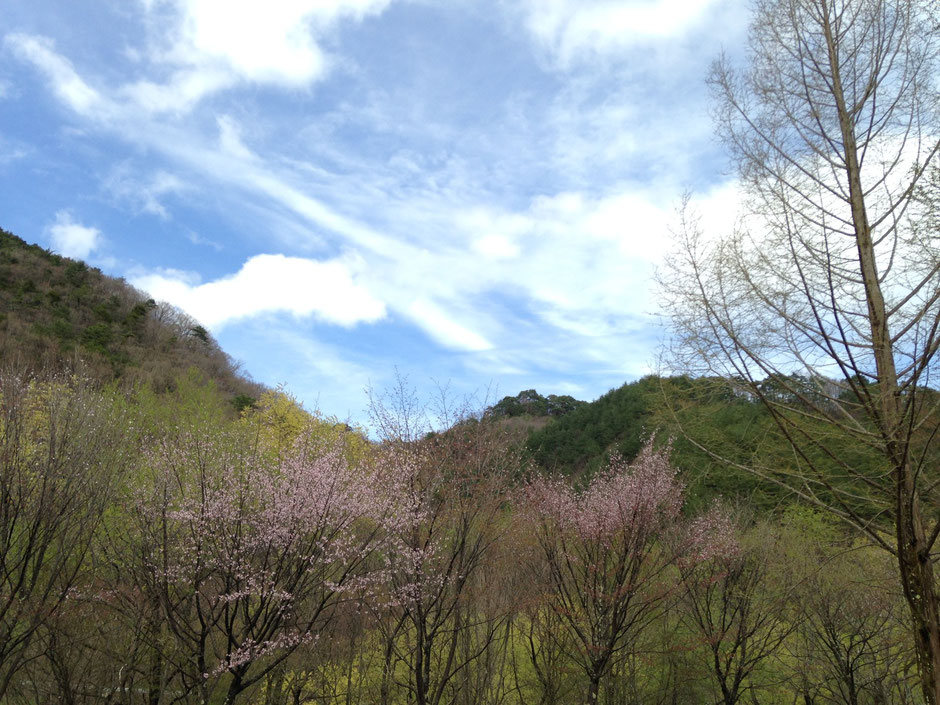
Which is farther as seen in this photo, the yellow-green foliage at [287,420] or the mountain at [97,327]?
the mountain at [97,327]

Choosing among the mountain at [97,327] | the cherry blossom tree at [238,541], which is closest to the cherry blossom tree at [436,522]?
the cherry blossom tree at [238,541]

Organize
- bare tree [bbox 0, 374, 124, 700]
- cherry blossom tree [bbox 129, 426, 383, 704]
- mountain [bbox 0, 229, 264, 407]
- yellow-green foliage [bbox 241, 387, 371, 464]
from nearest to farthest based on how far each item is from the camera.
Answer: bare tree [bbox 0, 374, 124, 700] → cherry blossom tree [bbox 129, 426, 383, 704] → yellow-green foliage [bbox 241, 387, 371, 464] → mountain [bbox 0, 229, 264, 407]

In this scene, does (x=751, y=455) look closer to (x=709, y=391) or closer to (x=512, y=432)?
(x=709, y=391)

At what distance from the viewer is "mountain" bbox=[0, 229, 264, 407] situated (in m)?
41.0

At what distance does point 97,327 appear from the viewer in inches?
1905

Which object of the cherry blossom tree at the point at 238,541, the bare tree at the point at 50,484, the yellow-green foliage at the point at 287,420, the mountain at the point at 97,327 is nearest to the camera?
the bare tree at the point at 50,484

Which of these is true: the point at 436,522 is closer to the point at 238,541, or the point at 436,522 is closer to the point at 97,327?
the point at 238,541

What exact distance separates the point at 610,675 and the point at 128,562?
9.93 m

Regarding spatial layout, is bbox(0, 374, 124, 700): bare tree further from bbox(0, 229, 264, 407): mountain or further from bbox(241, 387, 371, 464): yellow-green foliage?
bbox(0, 229, 264, 407): mountain

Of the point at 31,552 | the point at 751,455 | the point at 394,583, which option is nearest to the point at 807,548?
the point at 394,583

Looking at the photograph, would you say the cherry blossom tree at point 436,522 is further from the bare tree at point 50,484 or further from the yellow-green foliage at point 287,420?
the yellow-green foliage at point 287,420

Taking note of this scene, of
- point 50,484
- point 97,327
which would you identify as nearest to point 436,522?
point 50,484

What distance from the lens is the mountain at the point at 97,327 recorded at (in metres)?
41.0

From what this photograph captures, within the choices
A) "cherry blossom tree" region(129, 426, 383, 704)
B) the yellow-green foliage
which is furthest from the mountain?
"cherry blossom tree" region(129, 426, 383, 704)
